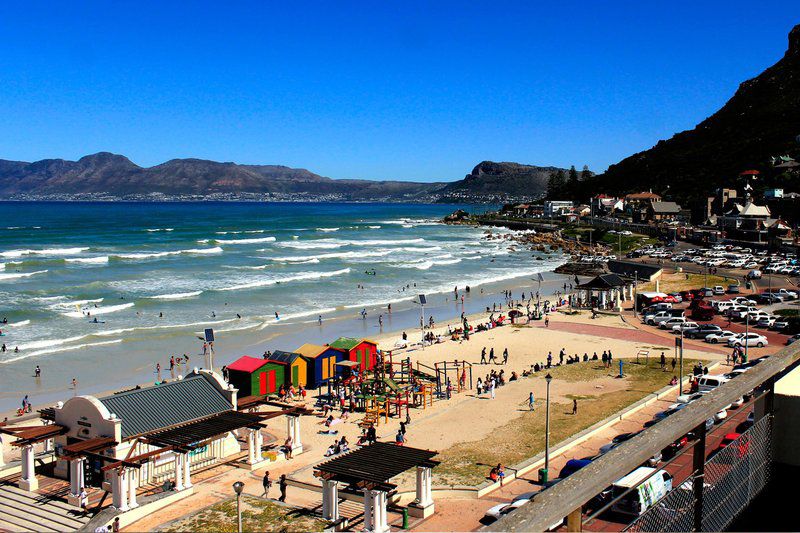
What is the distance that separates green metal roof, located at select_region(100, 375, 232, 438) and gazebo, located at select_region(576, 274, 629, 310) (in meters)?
27.5

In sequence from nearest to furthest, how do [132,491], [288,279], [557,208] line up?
[132,491] < [288,279] < [557,208]

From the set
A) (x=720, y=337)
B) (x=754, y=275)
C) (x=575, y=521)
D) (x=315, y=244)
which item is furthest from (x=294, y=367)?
(x=315, y=244)

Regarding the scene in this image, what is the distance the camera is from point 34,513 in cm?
1466

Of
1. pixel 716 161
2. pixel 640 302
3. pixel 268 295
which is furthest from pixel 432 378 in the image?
pixel 716 161

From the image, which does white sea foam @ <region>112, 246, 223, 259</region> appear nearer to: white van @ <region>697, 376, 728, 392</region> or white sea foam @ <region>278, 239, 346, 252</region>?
white sea foam @ <region>278, 239, 346, 252</region>

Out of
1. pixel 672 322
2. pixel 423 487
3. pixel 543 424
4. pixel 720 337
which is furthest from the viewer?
pixel 672 322

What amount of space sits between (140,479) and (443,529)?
7.28 metres

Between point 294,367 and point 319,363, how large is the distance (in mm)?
1124

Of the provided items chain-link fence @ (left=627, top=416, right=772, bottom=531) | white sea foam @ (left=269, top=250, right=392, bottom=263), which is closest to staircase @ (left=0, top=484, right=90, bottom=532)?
chain-link fence @ (left=627, top=416, right=772, bottom=531)

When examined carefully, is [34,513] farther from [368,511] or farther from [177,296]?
[177,296]

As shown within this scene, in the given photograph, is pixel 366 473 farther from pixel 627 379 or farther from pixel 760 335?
pixel 760 335

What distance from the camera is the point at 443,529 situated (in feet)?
44.3

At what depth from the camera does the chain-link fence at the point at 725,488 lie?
371cm

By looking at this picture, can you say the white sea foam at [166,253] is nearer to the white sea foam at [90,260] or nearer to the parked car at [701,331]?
the white sea foam at [90,260]
